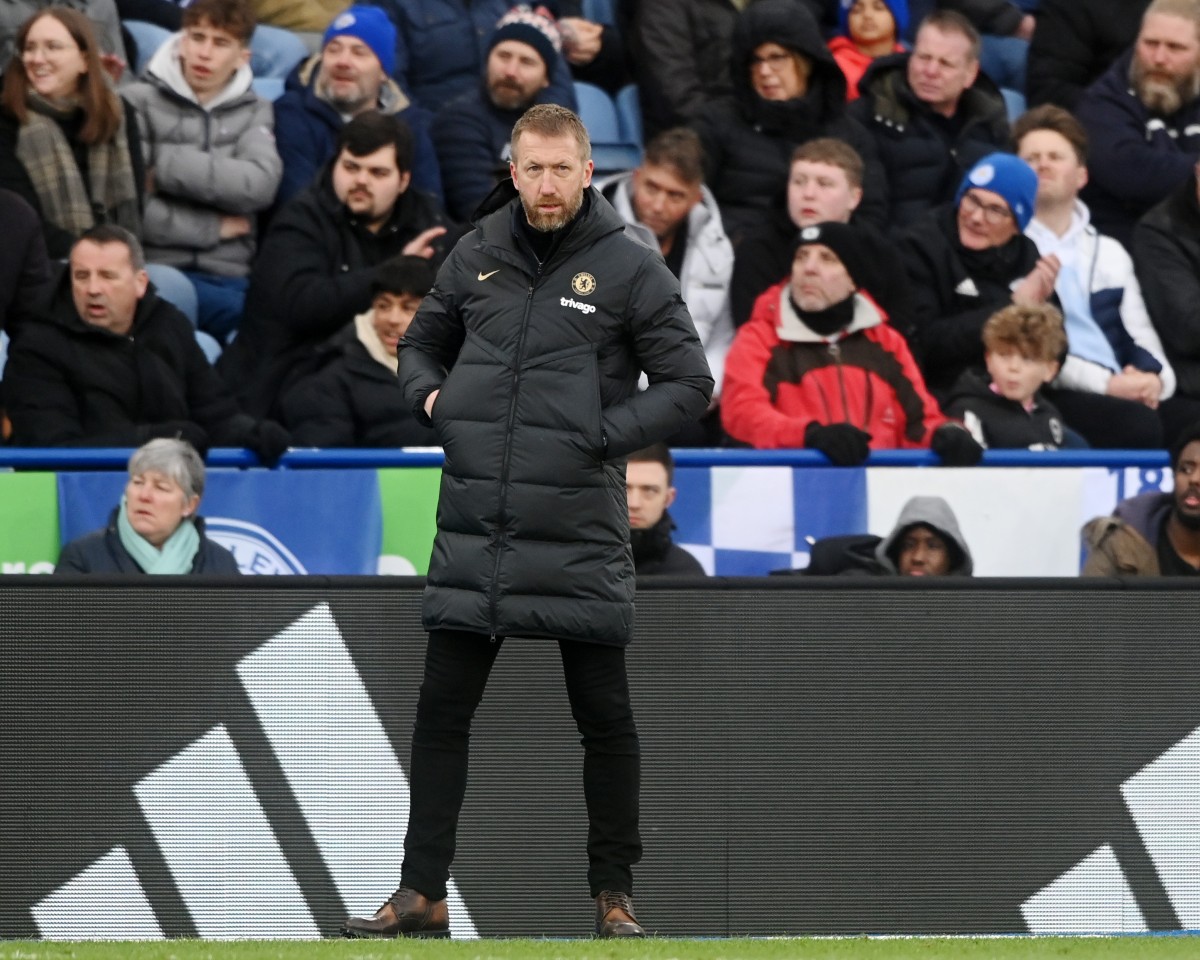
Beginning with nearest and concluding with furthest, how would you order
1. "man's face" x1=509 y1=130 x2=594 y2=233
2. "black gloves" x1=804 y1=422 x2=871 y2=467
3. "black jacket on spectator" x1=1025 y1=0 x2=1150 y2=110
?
"man's face" x1=509 y1=130 x2=594 y2=233 < "black gloves" x1=804 y1=422 x2=871 y2=467 < "black jacket on spectator" x1=1025 y1=0 x2=1150 y2=110

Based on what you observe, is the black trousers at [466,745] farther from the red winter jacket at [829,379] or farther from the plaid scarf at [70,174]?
the plaid scarf at [70,174]

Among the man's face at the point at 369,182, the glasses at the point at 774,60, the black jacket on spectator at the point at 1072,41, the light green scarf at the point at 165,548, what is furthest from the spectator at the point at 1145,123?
the light green scarf at the point at 165,548

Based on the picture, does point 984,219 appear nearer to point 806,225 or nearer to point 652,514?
point 806,225

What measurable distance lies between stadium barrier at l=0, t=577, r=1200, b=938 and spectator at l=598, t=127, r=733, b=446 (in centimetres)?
320

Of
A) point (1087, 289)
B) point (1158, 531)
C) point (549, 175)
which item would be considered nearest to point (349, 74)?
point (1087, 289)

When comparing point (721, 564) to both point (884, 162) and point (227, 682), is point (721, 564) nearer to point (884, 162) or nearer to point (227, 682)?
point (227, 682)

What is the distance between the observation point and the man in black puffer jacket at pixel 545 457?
5.04 metres

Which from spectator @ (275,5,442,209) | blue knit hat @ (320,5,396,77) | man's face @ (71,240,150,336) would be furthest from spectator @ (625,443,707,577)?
blue knit hat @ (320,5,396,77)

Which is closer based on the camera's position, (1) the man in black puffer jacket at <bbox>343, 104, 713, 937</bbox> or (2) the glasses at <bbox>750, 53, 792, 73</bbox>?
(1) the man in black puffer jacket at <bbox>343, 104, 713, 937</bbox>

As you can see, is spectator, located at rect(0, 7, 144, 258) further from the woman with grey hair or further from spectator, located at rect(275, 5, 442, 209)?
the woman with grey hair

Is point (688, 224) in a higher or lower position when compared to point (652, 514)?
higher

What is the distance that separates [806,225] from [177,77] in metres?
2.80

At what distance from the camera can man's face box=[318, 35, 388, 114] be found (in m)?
9.61

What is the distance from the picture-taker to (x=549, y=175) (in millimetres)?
5020
